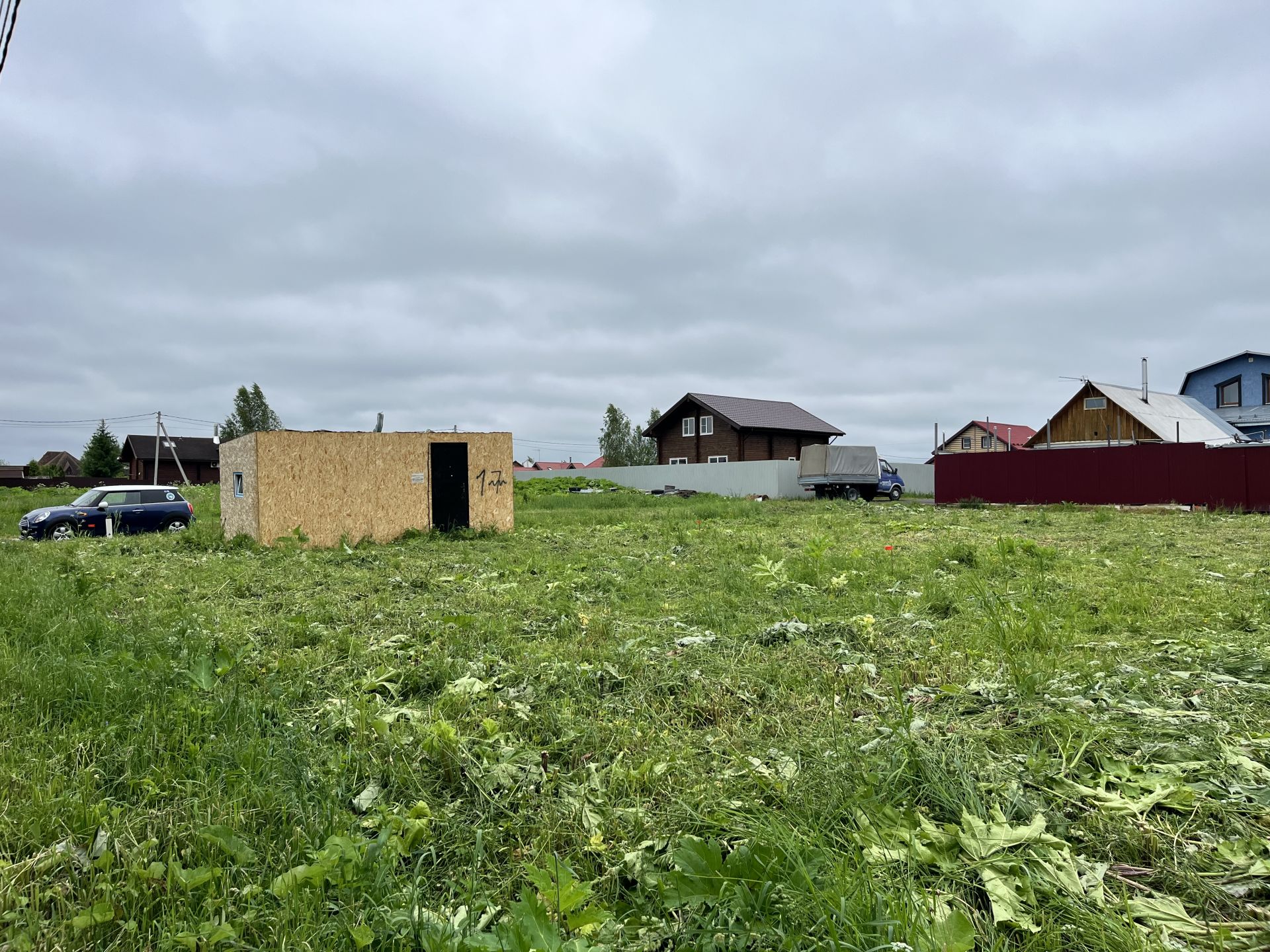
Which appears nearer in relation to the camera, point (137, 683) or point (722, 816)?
point (722, 816)

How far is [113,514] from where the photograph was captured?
17531 millimetres

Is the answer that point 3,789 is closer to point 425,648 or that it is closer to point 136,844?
point 136,844

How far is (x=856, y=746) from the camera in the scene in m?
3.20

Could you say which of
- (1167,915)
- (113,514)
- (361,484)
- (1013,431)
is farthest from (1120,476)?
(1013,431)

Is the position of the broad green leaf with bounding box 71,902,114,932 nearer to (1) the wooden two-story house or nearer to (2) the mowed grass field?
(2) the mowed grass field

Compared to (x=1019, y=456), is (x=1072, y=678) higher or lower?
lower

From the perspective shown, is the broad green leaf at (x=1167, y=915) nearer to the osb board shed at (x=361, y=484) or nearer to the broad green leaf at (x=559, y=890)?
the broad green leaf at (x=559, y=890)

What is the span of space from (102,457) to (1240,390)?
86.2 meters

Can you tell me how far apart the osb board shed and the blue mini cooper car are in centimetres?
371

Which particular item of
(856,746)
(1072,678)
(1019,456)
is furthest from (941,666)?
(1019,456)

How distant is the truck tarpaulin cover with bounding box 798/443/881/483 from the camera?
30.2 m

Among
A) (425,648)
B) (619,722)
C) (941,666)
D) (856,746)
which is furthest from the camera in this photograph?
(425,648)

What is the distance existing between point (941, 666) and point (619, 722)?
93.4 inches

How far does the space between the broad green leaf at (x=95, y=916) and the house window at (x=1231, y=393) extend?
59638 mm
